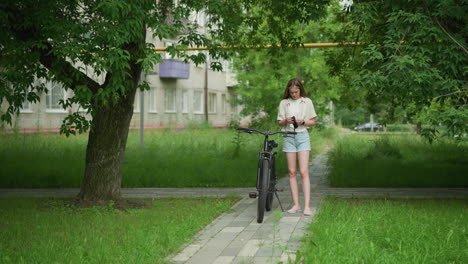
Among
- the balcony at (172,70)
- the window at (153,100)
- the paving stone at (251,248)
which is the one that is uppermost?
the balcony at (172,70)

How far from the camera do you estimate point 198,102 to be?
168ft

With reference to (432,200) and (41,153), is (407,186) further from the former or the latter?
(41,153)

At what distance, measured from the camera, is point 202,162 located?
627 inches

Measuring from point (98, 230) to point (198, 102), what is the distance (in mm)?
44046

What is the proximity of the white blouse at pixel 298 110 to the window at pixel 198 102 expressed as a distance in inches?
1647

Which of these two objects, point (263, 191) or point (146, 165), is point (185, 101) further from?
point (263, 191)

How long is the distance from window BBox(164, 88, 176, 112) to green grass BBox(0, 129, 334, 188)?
23.9 metres

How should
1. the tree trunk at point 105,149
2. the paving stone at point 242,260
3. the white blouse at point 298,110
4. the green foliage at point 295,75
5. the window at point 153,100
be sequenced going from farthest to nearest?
the window at point 153,100
the green foliage at point 295,75
the tree trunk at point 105,149
the white blouse at point 298,110
the paving stone at point 242,260

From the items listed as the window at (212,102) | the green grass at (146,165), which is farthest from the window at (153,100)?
the green grass at (146,165)

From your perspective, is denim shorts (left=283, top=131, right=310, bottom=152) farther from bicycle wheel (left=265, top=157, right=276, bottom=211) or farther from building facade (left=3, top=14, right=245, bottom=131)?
building facade (left=3, top=14, right=245, bottom=131)

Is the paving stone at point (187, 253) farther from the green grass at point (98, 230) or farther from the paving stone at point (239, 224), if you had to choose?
the paving stone at point (239, 224)

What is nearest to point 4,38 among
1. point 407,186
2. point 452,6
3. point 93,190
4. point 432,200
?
point 93,190

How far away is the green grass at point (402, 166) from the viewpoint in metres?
12.5

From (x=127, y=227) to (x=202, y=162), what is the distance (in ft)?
27.4
